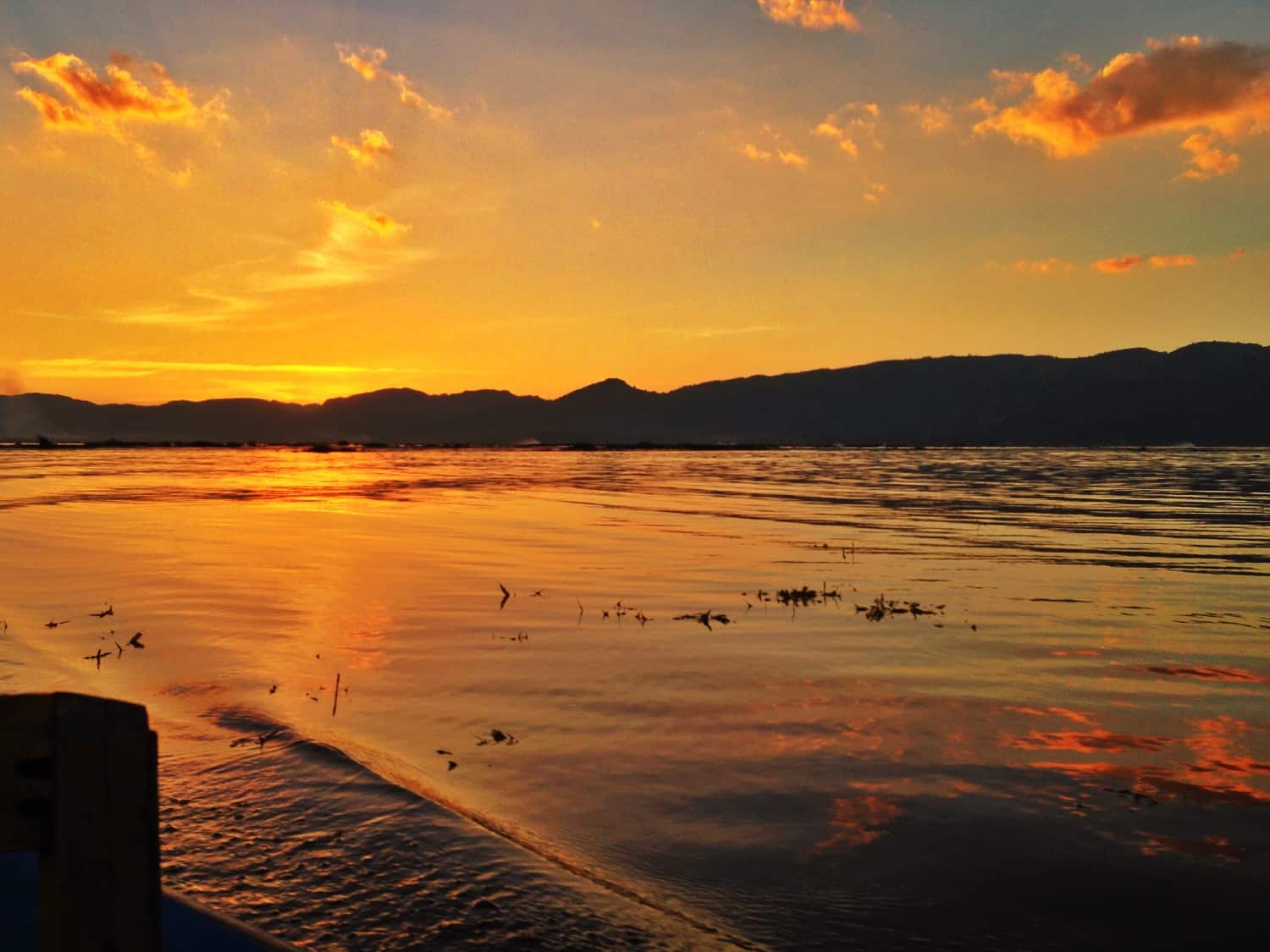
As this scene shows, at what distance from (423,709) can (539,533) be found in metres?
20.2

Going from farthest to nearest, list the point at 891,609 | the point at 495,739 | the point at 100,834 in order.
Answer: the point at 891,609 < the point at 495,739 < the point at 100,834

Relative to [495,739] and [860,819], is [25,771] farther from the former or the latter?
[495,739]

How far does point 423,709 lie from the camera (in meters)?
10.6

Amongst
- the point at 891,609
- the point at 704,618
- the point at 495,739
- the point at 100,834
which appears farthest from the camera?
the point at 891,609

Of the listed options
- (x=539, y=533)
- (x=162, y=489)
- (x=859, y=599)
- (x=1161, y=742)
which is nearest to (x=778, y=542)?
(x=539, y=533)

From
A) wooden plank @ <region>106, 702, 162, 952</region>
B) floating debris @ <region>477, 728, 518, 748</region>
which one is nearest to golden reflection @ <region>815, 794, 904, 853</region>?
floating debris @ <region>477, 728, 518, 748</region>

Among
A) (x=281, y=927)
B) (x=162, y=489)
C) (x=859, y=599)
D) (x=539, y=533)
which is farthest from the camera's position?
(x=162, y=489)

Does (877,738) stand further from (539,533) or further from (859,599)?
(539,533)

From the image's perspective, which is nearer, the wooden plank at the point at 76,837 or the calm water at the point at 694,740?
the wooden plank at the point at 76,837

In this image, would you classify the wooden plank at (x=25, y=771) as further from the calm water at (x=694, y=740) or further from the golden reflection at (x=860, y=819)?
the golden reflection at (x=860, y=819)

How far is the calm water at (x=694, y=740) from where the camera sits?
6.23 meters

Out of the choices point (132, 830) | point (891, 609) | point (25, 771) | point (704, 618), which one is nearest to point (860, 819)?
point (132, 830)

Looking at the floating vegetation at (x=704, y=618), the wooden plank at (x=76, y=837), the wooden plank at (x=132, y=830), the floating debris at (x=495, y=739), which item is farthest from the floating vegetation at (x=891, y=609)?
the wooden plank at (x=76, y=837)

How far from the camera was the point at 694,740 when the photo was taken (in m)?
9.65
